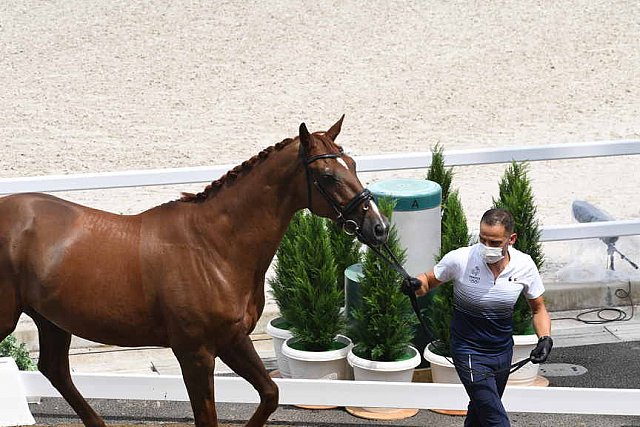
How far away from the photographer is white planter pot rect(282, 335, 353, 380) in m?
8.18

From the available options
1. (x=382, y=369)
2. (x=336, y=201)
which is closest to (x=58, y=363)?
(x=336, y=201)

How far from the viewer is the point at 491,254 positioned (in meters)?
6.21

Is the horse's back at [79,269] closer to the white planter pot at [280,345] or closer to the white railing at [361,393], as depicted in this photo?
the white railing at [361,393]

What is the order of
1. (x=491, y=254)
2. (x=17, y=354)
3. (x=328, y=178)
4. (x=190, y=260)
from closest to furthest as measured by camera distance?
(x=328, y=178), (x=491, y=254), (x=190, y=260), (x=17, y=354)

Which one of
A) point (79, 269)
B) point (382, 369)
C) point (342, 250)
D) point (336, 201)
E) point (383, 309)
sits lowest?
point (382, 369)

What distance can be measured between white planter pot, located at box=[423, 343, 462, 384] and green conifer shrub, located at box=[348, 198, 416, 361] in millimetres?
223

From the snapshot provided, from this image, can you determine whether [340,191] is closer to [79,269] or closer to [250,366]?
[250,366]

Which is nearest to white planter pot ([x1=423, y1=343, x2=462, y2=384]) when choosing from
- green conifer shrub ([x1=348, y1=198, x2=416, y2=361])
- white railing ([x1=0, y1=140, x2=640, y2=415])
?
green conifer shrub ([x1=348, y1=198, x2=416, y2=361])

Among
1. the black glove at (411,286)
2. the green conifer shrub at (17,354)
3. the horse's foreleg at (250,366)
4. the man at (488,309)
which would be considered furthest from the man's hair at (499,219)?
the green conifer shrub at (17,354)

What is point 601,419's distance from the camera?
8031 mm

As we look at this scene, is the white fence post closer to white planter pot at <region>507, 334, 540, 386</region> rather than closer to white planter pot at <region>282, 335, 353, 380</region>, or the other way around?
white planter pot at <region>282, 335, 353, 380</region>

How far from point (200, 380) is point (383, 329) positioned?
6.60 feet

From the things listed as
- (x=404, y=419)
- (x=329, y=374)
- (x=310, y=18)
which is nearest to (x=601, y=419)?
(x=404, y=419)

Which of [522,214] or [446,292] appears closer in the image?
[446,292]
